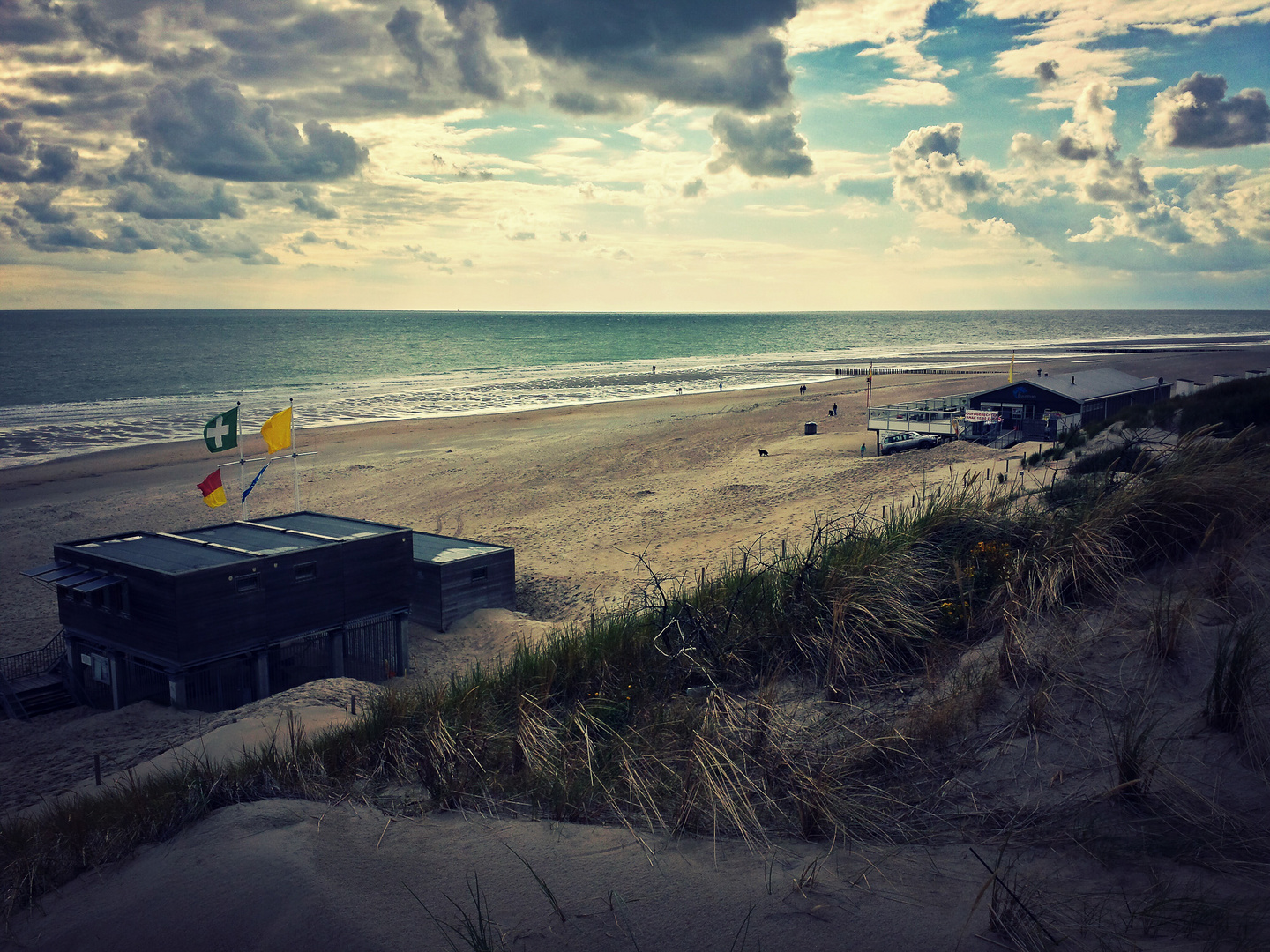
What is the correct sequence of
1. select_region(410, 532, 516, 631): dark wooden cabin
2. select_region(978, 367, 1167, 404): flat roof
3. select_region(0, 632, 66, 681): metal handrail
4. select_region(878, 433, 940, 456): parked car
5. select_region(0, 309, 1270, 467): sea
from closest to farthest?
select_region(0, 632, 66, 681): metal handrail → select_region(410, 532, 516, 631): dark wooden cabin → select_region(878, 433, 940, 456): parked car → select_region(978, 367, 1167, 404): flat roof → select_region(0, 309, 1270, 467): sea

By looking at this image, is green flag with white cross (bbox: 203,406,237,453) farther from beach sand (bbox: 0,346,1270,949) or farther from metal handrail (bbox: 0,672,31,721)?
metal handrail (bbox: 0,672,31,721)

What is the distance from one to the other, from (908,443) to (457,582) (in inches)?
912

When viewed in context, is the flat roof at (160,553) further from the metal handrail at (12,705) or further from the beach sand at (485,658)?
the metal handrail at (12,705)

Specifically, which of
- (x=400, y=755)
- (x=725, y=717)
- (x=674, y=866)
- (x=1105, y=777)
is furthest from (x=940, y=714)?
(x=400, y=755)

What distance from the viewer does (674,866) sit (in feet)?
12.8

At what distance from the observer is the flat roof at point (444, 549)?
1677cm

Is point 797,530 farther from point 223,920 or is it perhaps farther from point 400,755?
point 223,920

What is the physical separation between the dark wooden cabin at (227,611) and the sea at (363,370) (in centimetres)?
3083

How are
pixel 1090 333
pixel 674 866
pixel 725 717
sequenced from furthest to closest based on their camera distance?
pixel 1090 333, pixel 725 717, pixel 674 866

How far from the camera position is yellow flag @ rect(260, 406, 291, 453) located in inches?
760

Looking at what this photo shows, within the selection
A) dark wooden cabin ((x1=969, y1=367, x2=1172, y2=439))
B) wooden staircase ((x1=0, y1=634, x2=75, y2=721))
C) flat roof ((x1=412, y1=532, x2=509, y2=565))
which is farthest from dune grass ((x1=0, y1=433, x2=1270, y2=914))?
dark wooden cabin ((x1=969, y1=367, x2=1172, y2=439))

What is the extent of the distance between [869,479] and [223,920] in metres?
25.1

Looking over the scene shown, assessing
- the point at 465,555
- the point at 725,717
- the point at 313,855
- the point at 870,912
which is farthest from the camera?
the point at 465,555

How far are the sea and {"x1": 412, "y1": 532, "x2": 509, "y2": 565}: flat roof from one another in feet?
91.5
